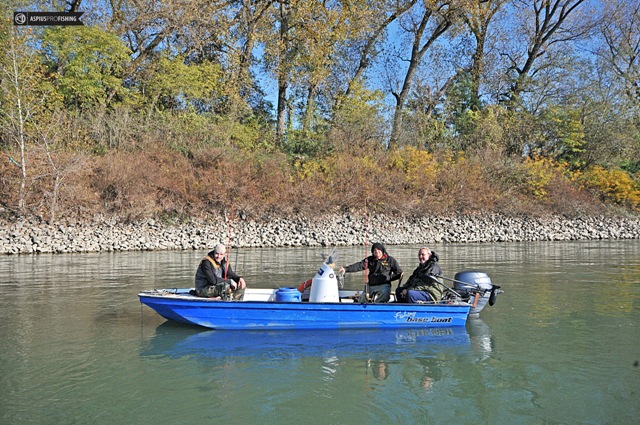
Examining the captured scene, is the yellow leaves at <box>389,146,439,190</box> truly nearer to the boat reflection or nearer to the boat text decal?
the boat text decal

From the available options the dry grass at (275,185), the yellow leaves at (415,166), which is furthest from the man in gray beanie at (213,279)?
the yellow leaves at (415,166)

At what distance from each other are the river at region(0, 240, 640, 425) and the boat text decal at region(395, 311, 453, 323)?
0.20 m

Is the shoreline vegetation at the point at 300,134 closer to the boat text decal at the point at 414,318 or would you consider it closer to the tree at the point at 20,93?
the tree at the point at 20,93

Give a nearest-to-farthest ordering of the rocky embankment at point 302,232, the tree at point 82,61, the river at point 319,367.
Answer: the river at point 319,367 → the rocky embankment at point 302,232 → the tree at point 82,61

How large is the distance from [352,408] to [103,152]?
24.9 meters

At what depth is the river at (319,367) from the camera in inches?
225

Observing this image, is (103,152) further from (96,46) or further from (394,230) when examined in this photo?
(394,230)

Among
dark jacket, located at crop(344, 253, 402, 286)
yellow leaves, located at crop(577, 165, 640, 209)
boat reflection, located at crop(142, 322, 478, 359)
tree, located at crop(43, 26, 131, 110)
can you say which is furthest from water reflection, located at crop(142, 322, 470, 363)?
yellow leaves, located at crop(577, 165, 640, 209)

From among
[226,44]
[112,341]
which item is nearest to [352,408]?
[112,341]

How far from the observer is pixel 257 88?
36906 mm

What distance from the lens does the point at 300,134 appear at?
3297 cm

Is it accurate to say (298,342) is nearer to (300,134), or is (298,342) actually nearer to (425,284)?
(425,284)

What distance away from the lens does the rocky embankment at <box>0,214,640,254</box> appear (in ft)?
72.1

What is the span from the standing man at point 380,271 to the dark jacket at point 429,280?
1.24 feet
